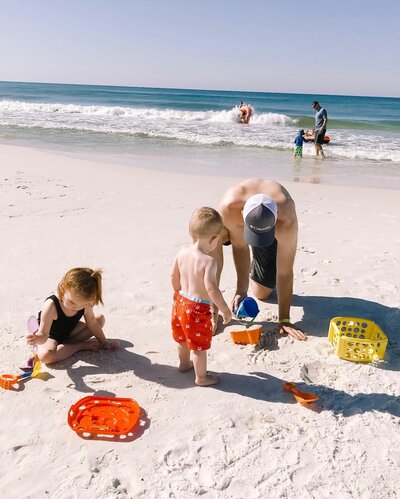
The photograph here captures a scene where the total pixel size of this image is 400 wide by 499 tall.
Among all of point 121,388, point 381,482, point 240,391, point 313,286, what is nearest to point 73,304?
point 121,388

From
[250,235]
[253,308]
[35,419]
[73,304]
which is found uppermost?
[250,235]

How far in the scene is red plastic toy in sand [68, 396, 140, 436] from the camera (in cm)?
261

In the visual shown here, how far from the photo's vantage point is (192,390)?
3.02m

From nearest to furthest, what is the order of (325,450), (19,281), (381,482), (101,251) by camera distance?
(381,482)
(325,450)
(19,281)
(101,251)

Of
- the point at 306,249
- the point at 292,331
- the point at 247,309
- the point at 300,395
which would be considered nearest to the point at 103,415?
the point at 300,395

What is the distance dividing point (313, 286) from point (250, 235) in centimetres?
161

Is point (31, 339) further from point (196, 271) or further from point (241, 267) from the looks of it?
point (241, 267)

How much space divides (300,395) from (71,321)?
63.2 inches

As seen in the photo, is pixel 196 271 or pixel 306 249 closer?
pixel 196 271

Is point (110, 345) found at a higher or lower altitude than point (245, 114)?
lower

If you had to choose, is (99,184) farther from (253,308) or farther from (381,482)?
(381,482)

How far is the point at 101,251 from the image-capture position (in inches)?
204

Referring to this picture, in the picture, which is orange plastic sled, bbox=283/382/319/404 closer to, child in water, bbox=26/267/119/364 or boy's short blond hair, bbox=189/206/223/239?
boy's short blond hair, bbox=189/206/223/239

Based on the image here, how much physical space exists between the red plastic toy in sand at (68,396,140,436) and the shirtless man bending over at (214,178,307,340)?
1.28m
